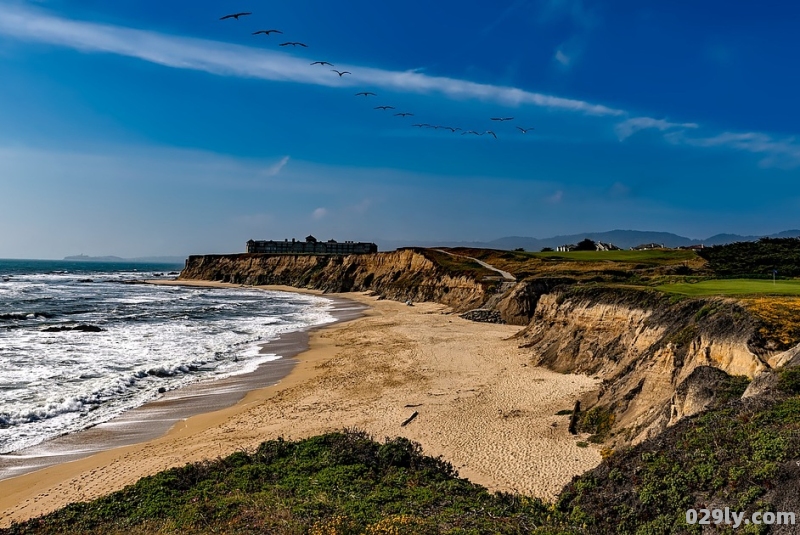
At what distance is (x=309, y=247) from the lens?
123 metres

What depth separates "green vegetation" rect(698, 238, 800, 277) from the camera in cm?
3773

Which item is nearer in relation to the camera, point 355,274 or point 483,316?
point 483,316

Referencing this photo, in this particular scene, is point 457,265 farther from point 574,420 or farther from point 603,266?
point 574,420

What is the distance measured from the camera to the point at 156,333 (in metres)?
34.6

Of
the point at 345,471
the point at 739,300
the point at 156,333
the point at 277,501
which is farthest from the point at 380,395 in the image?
the point at 156,333

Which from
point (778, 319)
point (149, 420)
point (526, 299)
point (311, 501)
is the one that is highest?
point (778, 319)

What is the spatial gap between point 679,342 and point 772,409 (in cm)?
638

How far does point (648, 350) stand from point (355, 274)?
227 feet

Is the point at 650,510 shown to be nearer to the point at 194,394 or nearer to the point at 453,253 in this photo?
the point at 194,394

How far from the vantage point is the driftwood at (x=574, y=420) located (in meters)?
14.2

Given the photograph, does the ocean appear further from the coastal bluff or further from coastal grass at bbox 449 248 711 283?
coastal grass at bbox 449 248 711 283

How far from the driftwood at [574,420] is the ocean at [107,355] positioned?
1445 cm

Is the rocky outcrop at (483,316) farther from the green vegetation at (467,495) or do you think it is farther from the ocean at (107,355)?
the green vegetation at (467,495)

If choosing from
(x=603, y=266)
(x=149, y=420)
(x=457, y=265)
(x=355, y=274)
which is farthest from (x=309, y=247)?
(x=149, y=420)
